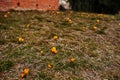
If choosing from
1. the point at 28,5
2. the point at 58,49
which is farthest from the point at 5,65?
the point at 28,5

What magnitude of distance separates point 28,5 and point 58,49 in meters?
4.40

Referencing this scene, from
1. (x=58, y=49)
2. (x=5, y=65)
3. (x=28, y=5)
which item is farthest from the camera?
(x=28, y=5)

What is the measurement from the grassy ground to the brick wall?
1.14 m

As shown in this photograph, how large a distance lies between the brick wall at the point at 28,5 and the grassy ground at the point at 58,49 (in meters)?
1.14

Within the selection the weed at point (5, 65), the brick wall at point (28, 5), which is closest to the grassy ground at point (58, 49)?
the weed at point (5, 65)

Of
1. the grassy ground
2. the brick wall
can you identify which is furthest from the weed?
the brick wall

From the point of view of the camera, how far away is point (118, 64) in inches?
196

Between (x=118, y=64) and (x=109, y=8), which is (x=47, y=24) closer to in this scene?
(x=118, y=64)

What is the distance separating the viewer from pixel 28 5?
363 inches

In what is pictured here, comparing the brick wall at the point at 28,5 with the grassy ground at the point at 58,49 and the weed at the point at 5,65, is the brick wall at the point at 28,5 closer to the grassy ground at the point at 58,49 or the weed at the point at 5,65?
the grassy ground at the point at 58,49

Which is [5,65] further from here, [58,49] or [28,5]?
[28,5]

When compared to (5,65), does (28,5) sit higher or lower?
higher

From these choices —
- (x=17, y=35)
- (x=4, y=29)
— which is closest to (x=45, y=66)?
(x=17, y=35)

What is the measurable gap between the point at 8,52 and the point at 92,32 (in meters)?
2.69
